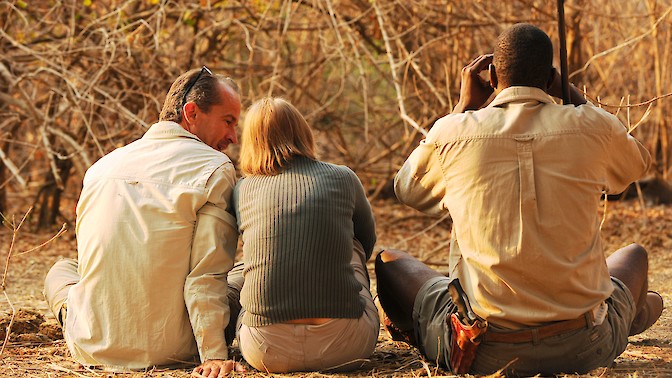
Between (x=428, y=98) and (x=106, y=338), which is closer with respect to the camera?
(x=106, y=338)

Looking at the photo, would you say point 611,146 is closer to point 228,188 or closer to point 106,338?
point 228,188

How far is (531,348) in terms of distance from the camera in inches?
116

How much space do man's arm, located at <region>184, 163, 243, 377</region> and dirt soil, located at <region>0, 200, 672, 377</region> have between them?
0.41 ft

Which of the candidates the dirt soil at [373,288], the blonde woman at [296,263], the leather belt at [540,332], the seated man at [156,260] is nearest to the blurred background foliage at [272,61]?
the dirt soil at [373,288]

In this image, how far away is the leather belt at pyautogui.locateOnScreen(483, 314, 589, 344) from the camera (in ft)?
9.61

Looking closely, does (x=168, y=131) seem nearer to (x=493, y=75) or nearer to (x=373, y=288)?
(x=493, y=75)

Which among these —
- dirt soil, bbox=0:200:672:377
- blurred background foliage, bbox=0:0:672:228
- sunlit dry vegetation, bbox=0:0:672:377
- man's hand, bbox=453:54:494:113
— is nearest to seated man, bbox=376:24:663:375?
man's hand, bbox=453:54:494:113

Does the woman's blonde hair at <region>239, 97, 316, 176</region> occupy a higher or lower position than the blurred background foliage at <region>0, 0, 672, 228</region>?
higher

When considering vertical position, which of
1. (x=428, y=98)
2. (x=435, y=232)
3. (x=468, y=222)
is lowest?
(x=435, y=232)

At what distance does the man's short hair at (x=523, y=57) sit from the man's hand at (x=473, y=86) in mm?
175

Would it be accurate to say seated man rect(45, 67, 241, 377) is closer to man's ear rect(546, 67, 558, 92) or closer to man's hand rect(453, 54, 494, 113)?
man's hand rect(453, 54, 494, 113)

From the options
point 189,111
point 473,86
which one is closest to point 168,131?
point 189,111

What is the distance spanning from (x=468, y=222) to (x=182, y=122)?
1249 millimetres

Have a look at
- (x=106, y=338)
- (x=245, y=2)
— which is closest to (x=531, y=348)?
(x=106, y=338)
